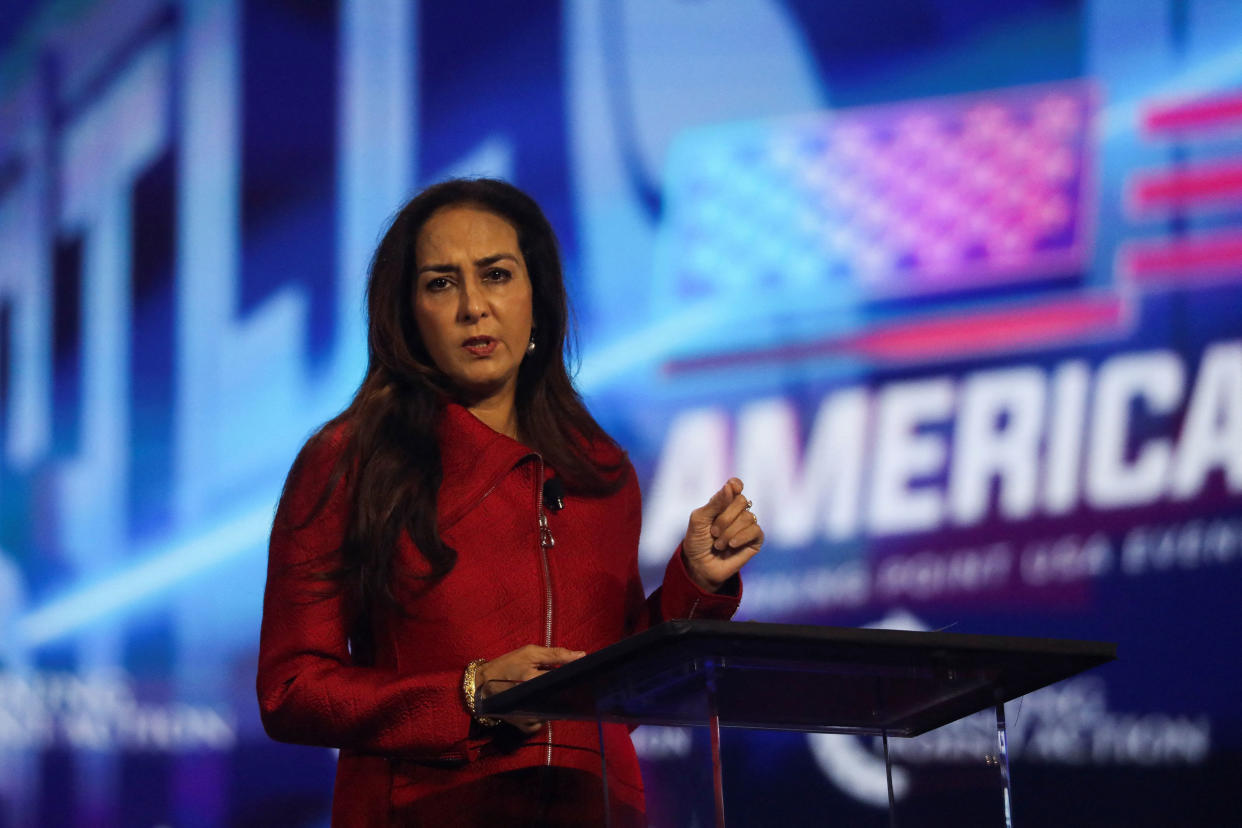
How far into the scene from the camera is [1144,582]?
3.20 m

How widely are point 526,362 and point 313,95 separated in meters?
1.96

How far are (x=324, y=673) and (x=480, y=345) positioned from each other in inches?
18.5

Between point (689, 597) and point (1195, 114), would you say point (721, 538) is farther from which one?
point (1195, 114)

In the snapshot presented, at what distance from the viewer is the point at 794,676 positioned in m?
1.27

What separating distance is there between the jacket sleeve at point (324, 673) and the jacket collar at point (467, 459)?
0.12 meters

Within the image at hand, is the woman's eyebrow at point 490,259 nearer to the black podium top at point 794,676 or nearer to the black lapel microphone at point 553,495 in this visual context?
the black lapel microphone at point 553,495

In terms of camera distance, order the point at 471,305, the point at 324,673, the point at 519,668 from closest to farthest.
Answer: the point at 519,668
the point at 324,673
the point at 471,305

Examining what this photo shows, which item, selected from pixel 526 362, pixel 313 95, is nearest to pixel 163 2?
pixel 313 95

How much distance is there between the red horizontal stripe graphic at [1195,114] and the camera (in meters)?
3.41

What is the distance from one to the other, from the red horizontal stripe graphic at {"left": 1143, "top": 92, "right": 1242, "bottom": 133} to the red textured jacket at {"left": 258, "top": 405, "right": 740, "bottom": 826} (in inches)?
86.9

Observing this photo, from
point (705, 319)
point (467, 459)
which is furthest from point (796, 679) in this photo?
point (705, 319)

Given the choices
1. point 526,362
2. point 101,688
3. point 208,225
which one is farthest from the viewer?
point 208,225

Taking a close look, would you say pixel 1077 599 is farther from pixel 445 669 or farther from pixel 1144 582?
pixel 445 669

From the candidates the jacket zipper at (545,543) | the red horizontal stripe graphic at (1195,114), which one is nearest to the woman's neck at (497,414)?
the jacket zipper at (545,543)
